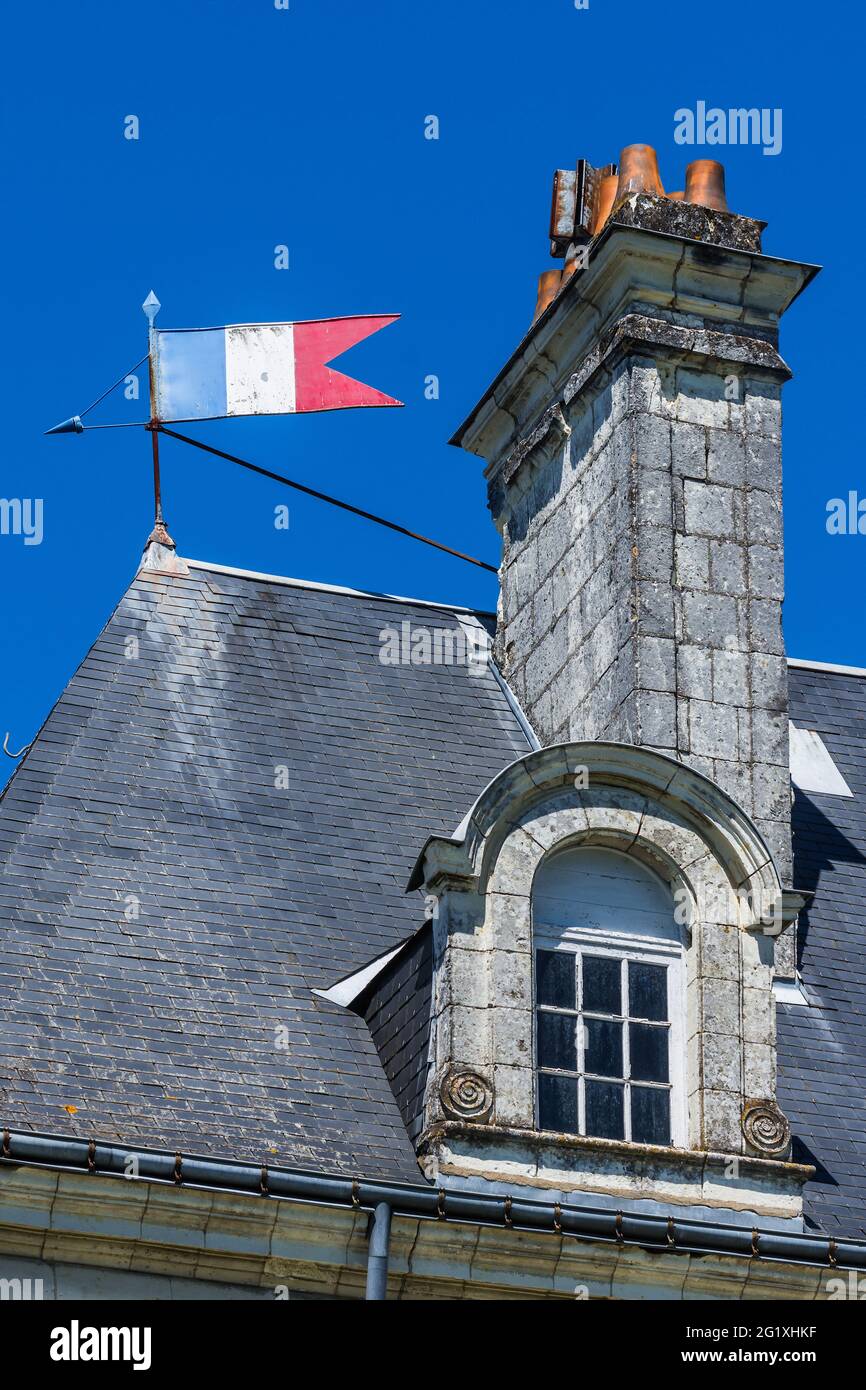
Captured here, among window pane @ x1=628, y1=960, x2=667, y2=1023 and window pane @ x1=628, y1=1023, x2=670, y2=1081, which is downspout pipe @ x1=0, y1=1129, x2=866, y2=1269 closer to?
window pane @ x1=628, y1=1023, x2=670, y2=1081

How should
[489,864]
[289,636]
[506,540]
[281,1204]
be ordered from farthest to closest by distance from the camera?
[506,540] < [289,636] < [489,864] < [281,1204]

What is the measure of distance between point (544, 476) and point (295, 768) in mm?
2727

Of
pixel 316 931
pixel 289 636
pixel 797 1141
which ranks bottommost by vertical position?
pixel 797 1141

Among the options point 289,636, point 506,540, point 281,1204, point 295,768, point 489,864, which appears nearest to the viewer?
point 281,1204

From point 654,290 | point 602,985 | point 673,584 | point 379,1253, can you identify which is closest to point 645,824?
point 602,985

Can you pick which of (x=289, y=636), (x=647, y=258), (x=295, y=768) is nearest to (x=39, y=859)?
(x=295, y=768)

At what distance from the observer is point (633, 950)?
1331 centimetres

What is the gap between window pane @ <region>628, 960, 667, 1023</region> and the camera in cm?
1322

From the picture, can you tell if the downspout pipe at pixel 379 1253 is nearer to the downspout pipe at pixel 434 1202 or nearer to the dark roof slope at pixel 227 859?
the downspout pipe at pixel 434 1202

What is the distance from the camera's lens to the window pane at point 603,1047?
13.0 m

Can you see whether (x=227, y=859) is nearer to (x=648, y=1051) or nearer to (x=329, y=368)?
(x=648, y=1051)

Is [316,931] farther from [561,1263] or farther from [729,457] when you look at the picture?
[729,457]

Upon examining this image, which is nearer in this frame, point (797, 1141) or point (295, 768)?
point (797, 1141)

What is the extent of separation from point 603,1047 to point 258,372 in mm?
5144
